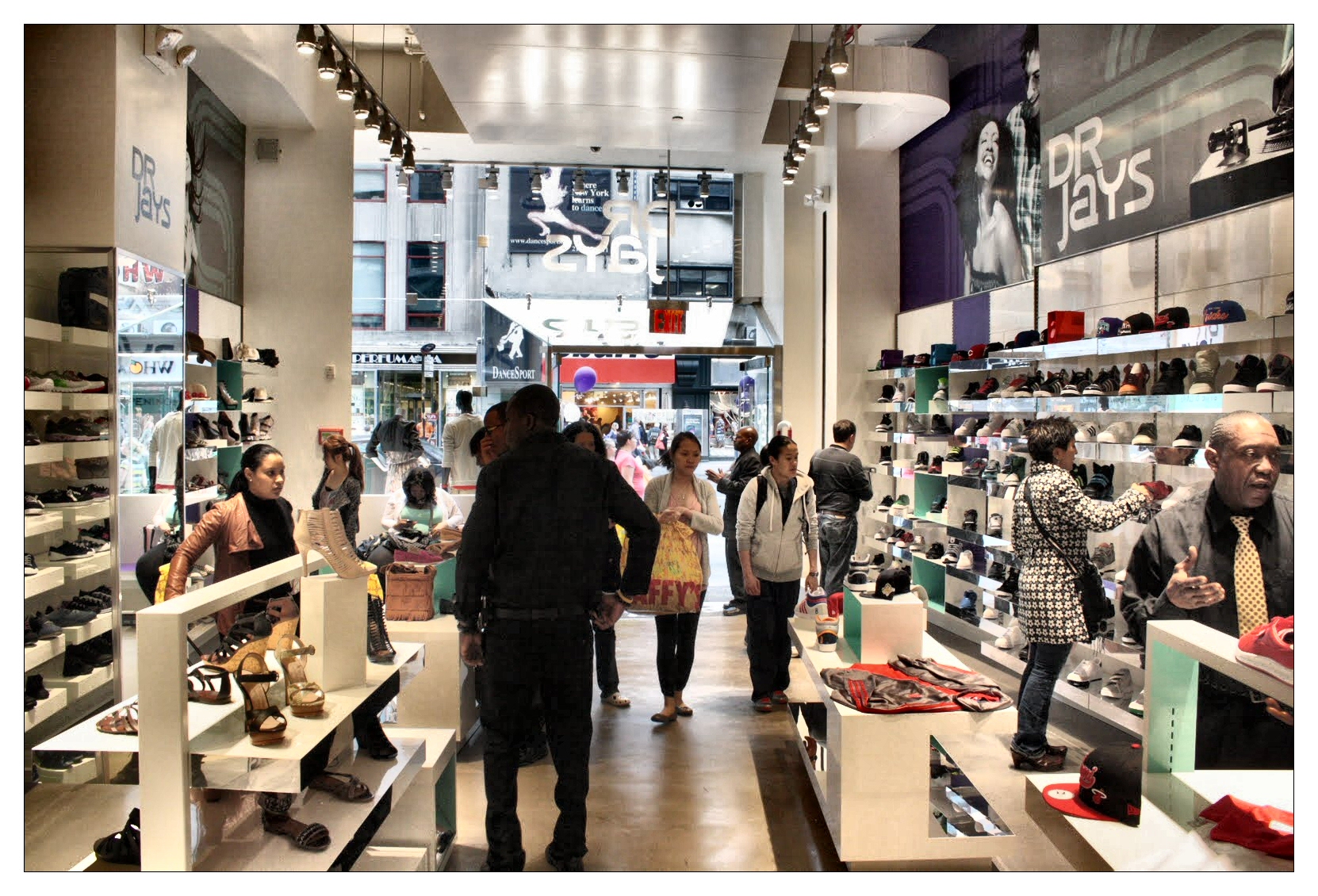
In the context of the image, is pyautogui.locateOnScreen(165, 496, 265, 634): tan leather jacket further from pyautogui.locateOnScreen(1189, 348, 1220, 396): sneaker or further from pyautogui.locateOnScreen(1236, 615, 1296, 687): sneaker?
pyautogui.locateOnScreen(1189, 348, 1220, 396): sneaker

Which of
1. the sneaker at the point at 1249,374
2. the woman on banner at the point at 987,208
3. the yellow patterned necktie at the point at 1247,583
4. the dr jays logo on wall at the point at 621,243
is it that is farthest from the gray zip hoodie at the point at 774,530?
the dr jays logo on wall at the point at 621,243

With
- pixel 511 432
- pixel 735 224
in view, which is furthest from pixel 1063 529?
pixel 735 224

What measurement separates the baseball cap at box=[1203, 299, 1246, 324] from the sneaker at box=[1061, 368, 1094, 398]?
969 mm

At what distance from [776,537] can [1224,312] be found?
215 cm

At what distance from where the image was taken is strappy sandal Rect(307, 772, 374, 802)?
2.53 m

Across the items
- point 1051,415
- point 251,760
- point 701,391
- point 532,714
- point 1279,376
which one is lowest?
point 532,714

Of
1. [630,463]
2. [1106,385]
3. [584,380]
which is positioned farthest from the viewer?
[584,380]

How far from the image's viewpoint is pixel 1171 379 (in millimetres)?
4109

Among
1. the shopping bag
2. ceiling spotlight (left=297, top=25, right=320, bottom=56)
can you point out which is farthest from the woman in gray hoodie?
ceiling spotlight (left=297, top=25, right=320, bottom=56)

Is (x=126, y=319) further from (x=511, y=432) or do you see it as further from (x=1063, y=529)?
(x=1063, y=529)

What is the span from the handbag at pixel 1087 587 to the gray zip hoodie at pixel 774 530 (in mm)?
1139

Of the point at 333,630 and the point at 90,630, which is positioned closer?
the point at 333,630

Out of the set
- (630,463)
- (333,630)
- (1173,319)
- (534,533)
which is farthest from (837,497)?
(333,630)

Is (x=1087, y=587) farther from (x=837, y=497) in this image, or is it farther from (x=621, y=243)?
(x=621, y=243)
